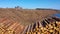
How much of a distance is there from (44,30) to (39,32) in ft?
1.36

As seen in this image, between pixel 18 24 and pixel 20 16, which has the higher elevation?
pixel 18 24

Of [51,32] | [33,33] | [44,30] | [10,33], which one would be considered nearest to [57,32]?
[51,32]

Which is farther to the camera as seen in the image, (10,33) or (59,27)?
(10,33)

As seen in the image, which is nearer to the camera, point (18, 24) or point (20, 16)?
point (18, 24)

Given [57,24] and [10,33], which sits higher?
[57,24]

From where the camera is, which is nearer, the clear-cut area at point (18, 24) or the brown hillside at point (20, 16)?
the clear-cut area at point (18, 24)

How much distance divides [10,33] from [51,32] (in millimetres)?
3146

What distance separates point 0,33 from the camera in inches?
335

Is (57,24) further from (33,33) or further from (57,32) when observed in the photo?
(33,33)

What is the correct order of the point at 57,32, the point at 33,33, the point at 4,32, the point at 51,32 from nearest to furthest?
the point at 57,32 → the point at 51,32 → the point at 33,33 → the point at 4,32

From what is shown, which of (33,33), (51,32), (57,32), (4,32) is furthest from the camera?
(4,32)

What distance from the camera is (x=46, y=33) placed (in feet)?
25.3

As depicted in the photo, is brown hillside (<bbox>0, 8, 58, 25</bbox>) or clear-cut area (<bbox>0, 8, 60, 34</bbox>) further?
brown hillside (<bbox>0, 8, 58, 25</bbox>)

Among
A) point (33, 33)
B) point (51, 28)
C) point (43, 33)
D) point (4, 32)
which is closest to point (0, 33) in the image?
point (4, 32)
